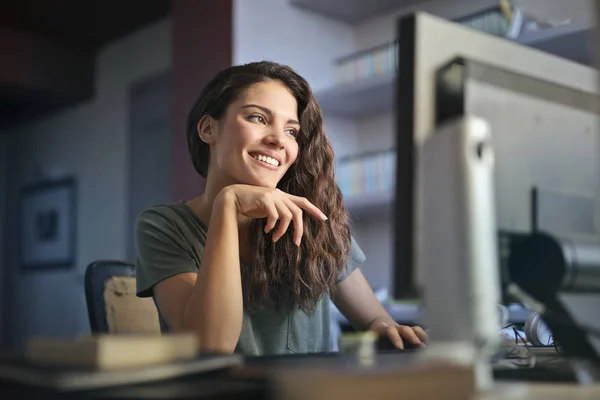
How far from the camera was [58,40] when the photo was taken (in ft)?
16.8

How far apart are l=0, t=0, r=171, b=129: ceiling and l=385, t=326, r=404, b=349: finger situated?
146 inches

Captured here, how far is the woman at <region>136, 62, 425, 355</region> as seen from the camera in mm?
1224

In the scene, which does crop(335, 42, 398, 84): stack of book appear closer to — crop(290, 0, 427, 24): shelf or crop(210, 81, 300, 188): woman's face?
crop(290, 0, 427, 24): shelf

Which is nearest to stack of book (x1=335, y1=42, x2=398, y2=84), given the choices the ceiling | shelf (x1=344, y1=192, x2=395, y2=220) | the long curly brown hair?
shelf (x1=344, y1=192, x2=395, y2=220)

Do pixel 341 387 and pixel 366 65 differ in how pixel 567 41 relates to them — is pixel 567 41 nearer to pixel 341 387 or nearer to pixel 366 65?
pixel 341 387

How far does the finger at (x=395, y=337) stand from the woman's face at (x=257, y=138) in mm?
405

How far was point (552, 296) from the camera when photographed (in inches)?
29.0

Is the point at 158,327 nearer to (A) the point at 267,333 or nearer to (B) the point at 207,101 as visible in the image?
(A) the point at 267,333

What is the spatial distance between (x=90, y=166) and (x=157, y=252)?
164 inches

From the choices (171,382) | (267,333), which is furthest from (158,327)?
(171,382)

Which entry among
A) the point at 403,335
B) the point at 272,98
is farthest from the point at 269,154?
the point at 403,335

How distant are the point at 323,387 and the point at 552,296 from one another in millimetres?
337

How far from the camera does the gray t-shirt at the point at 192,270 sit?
1203 millimetres

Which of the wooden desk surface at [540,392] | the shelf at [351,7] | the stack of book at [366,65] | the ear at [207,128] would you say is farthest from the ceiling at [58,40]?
the wooden desk surface at [540,392]
